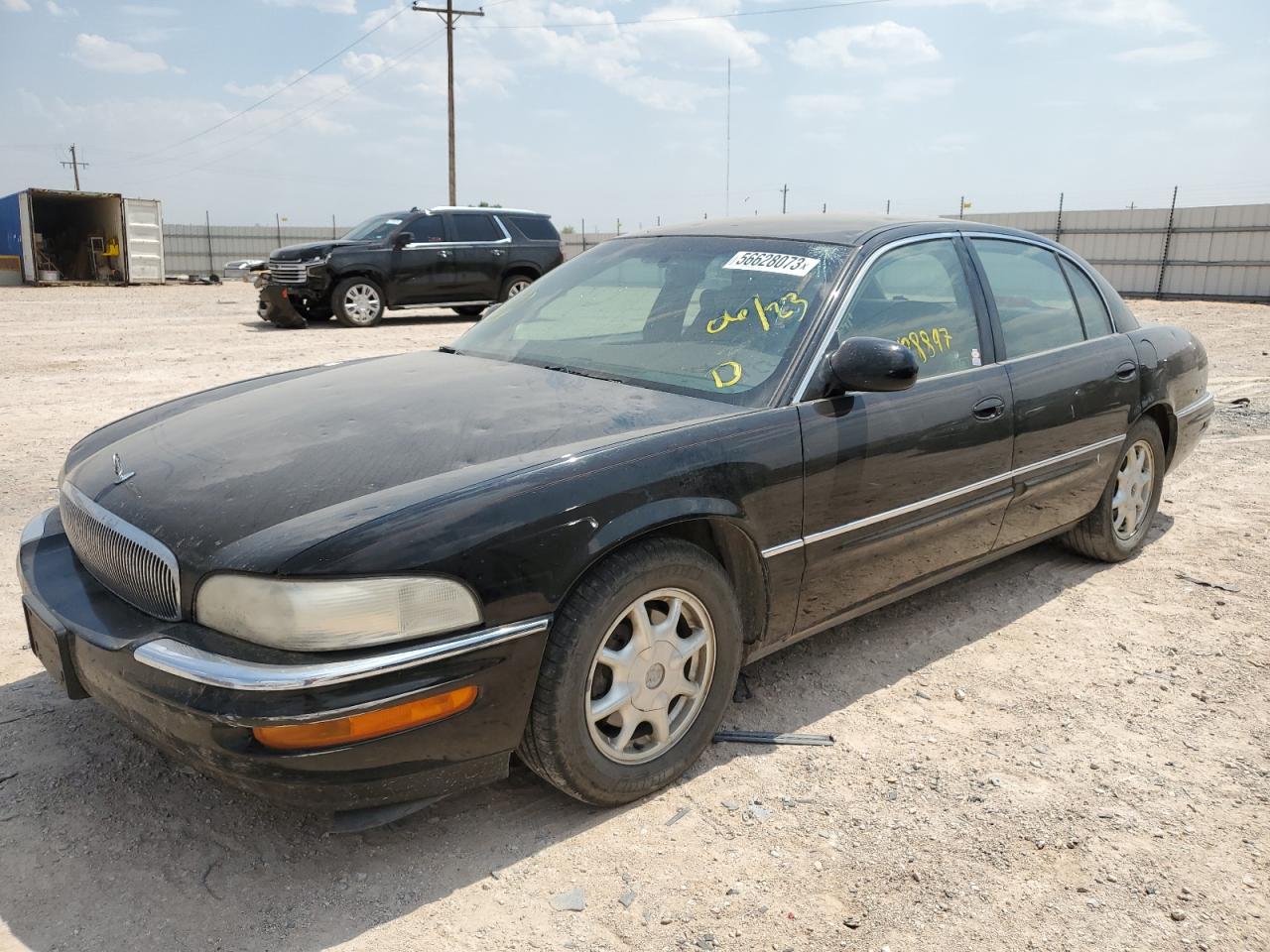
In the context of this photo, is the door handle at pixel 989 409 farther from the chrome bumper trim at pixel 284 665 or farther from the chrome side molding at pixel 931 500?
the chrome bumper trim at pixel 284 665

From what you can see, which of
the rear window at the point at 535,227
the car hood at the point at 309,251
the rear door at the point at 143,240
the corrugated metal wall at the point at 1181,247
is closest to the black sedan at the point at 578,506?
the car hood at the point at 309,251

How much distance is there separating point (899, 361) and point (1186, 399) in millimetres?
2708

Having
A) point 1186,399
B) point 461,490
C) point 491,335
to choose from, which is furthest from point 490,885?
point 1186,399

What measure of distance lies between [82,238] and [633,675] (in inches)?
1140

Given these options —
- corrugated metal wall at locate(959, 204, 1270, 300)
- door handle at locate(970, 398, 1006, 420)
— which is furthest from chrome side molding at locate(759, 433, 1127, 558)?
corrugated metal wall at locate(959, 204, 1270, 300)

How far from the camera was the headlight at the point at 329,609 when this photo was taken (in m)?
2.10

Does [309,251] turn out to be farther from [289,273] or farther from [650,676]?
[650,676]

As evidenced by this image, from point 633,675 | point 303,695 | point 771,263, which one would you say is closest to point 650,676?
point 633,675

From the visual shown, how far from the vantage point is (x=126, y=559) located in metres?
2.45

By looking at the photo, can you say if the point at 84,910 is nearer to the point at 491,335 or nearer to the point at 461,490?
the point at 461,490

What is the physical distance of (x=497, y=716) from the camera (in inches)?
90.8

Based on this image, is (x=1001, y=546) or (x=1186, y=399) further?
(x=1186, y=399)

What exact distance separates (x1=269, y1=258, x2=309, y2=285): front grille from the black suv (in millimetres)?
15

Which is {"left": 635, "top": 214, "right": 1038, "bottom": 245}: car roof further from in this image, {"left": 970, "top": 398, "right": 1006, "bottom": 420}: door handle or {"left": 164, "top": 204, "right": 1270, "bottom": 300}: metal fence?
{"left": 164, "top": 204, "right": 1270, "bottom": 300}: metal fence
